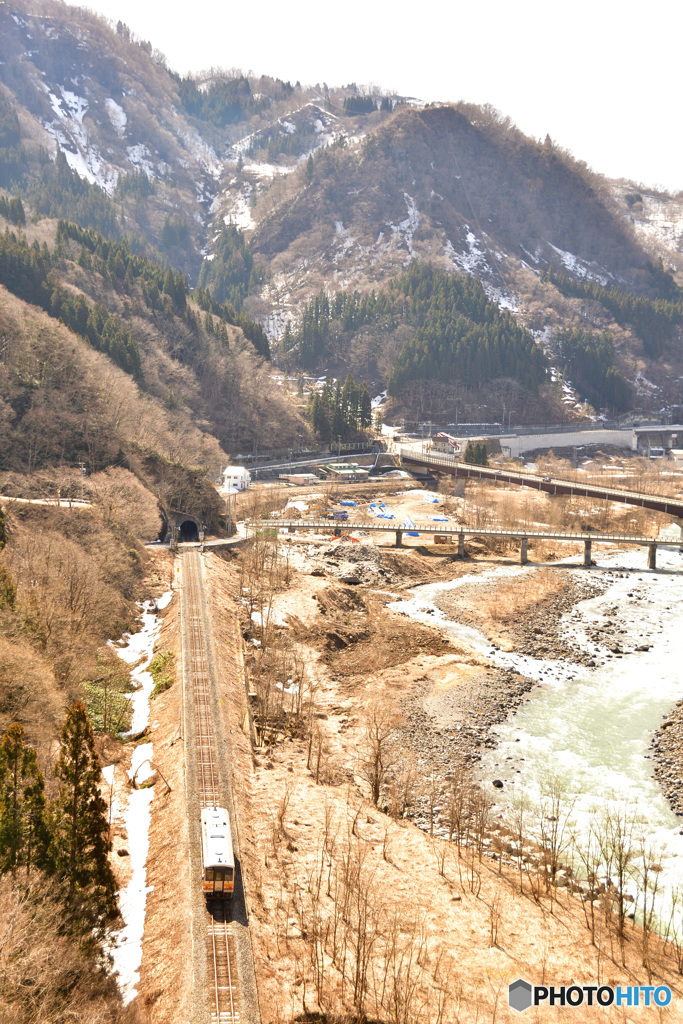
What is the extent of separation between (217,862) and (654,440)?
464 ft

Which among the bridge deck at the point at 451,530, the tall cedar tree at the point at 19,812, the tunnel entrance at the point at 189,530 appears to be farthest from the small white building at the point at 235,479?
the tall cedar tree at the point at 19,812

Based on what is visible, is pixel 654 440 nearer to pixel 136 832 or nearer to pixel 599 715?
pixel 599 715

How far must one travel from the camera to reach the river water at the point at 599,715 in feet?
107

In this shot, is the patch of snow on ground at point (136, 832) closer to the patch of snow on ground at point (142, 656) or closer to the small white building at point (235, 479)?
the patch of snow on ground at point (142, 656)

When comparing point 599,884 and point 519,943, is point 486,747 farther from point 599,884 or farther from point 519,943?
point 519,943

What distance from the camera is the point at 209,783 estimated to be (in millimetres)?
29406

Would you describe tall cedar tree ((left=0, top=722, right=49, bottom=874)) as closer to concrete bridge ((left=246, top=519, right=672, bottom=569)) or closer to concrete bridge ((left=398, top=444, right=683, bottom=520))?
concrete bridge ((left=246, top=519, right=672, bottom=569))

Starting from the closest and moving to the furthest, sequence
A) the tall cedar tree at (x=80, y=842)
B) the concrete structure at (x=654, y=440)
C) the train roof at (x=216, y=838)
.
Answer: the tall cedar tree at (x=80, y=842), the train roof at (x=216, y=838), the concrete structure at (x=654, y=440)

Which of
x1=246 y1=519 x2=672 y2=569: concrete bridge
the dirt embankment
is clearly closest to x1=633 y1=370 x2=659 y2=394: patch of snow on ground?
x1=246 y1=519 x2=672 y2=569: concrete bridge

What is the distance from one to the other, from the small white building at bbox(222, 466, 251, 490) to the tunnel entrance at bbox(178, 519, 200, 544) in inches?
878

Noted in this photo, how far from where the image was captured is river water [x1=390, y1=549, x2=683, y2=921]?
107 feet

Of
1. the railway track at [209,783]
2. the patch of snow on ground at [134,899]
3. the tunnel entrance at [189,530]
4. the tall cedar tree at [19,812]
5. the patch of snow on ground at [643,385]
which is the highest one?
the patch of snow on ground at [643,385]

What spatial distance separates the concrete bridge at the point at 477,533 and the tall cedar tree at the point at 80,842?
50.9 m

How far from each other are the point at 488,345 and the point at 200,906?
511 ft
